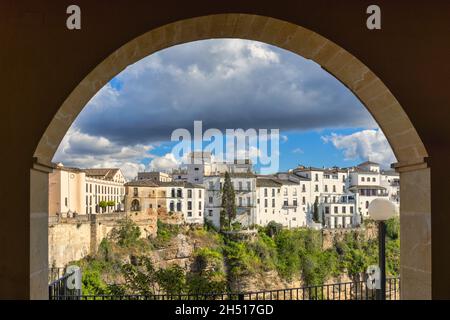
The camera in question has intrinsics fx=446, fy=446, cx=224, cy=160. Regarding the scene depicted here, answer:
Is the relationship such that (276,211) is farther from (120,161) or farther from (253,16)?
(253,16)

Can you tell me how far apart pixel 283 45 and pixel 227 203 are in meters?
44.1

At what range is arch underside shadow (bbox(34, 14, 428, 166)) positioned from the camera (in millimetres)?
2016

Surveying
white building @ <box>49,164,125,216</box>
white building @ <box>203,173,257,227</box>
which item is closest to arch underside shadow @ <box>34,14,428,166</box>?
white building @ <box>49,164,125,216</box>

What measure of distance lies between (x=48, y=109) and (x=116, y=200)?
43.7 metres

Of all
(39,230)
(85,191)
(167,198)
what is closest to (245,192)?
(167,198)

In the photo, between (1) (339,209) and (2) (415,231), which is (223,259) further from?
(2) (415,231)

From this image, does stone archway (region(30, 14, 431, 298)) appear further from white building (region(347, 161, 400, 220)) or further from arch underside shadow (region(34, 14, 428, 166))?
white building (region(347, 161, 400, 220))

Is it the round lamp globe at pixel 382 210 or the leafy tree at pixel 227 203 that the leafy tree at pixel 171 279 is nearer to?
the leafy tree at pixel 227 203

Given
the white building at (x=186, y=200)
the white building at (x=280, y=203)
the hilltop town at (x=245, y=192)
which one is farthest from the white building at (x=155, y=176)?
the white building at (x=280, y=203)

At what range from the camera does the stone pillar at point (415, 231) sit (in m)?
2.01

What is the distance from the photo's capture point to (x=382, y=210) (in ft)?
14.1
